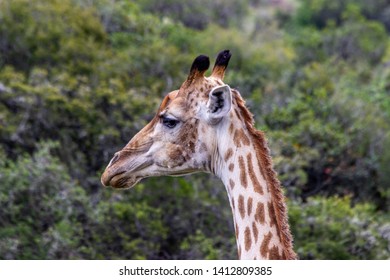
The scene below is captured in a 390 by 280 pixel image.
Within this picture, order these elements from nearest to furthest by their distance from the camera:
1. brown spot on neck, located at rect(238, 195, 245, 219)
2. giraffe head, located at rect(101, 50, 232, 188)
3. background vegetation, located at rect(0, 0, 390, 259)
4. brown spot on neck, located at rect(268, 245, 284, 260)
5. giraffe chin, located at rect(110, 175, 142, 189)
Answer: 1. brown spot on neck, located at rect(268, 245, 284, 260)
2. brown spot on neck, located at rect(238, 195, 245, 219)
3. giraffe head, located at rect(101, 50, 232, 188)
4. giraffe chin, located at rect(110, 175, 142, 189)
5. background vegetation, located at rect(0, 0, 390, 259)

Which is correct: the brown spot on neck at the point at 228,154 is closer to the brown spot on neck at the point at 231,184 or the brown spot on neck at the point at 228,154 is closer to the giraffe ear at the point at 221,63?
the brown spot on neck at the point at 231,184

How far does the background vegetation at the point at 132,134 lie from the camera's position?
38.4 feet

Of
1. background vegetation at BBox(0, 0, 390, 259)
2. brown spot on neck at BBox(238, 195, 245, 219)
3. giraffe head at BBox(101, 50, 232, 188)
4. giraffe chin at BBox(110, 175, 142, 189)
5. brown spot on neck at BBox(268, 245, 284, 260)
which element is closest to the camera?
brown spot on neck at BBox(268, 245, 284, 260)

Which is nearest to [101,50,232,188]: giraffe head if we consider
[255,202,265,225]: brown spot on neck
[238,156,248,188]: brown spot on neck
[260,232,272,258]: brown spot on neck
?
[238,156,248,188]: brown spot on neck

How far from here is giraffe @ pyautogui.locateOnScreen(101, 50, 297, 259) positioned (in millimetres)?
5953

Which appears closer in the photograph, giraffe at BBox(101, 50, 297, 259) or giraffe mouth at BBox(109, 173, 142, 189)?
giraffe at BBox(101, 50, 297, 259)

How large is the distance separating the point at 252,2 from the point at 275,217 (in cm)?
3909

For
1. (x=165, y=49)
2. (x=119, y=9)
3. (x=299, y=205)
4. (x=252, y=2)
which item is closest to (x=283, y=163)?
(x=299, y=205)

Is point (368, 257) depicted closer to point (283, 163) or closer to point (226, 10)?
point (283, 163)

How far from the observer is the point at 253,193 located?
5977mm

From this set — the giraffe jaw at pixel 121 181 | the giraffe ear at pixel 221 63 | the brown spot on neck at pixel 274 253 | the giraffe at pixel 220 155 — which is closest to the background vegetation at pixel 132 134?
the giraffe jaw at pixel 121 181

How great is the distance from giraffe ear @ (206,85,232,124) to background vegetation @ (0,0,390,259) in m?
5.19

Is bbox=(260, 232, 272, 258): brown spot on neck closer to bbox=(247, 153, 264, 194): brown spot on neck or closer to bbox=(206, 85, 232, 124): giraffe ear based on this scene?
bbox=(247, 153, 264, 194): brown spot on neck

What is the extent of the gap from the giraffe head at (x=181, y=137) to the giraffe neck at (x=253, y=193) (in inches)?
4.6
